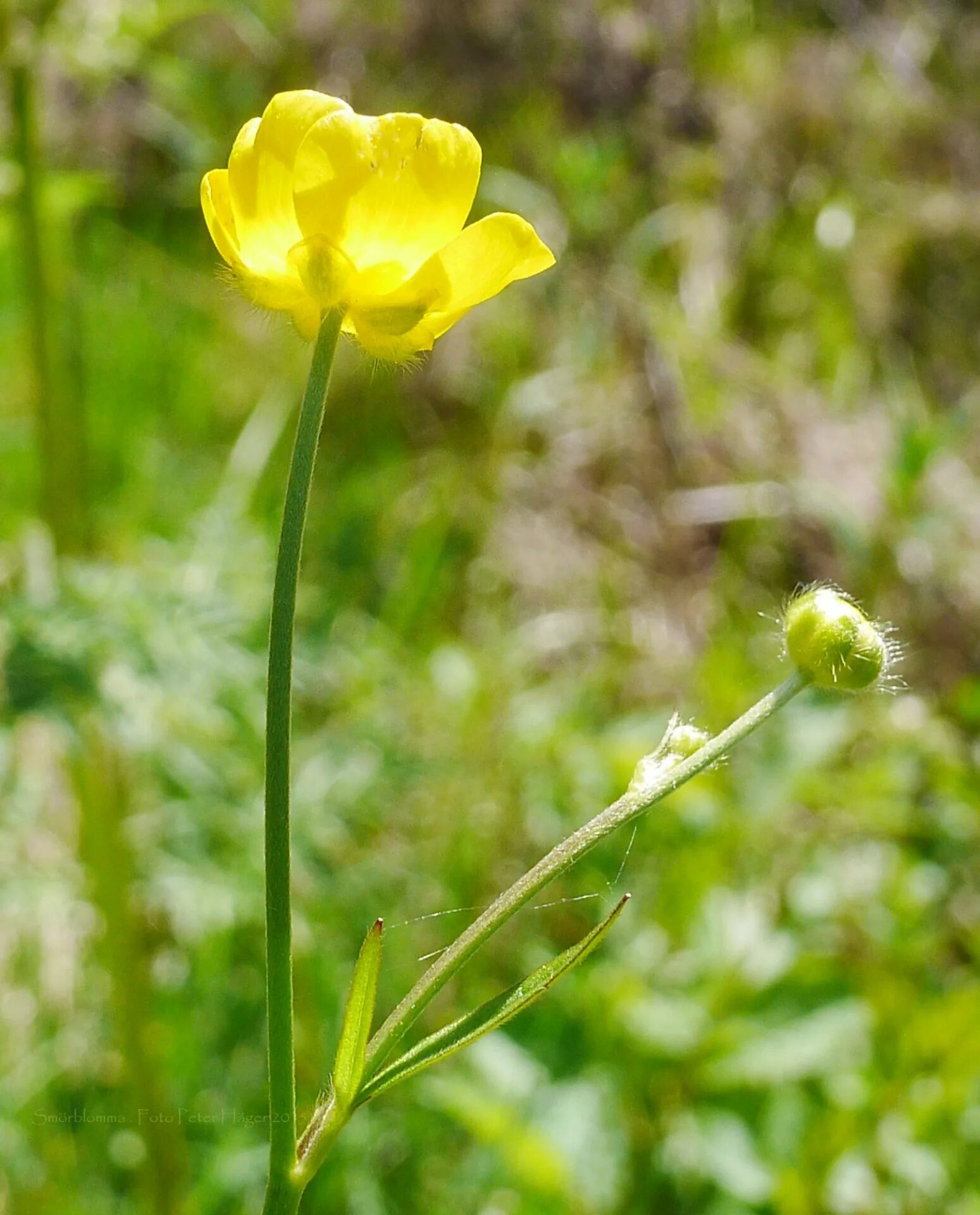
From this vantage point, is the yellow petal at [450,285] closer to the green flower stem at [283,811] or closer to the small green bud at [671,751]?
the green flower stem at [283,811]

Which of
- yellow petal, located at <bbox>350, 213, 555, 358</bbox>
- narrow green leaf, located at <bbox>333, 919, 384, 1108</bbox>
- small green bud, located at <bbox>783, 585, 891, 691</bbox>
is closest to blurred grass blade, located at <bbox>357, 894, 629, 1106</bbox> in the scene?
narrow green leaf, located at <bbox>333, 919, 384, 1108</bbox>

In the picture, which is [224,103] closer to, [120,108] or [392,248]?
→ [120,108]

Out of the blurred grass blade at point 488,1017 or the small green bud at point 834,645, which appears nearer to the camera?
the blurred grass blade at point 488,1017

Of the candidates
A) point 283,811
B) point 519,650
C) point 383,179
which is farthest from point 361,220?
point 519,650

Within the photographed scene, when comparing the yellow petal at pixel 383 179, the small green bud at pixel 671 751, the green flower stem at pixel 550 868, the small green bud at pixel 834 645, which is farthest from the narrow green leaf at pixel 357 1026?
the yellow petal at pixel 383 179

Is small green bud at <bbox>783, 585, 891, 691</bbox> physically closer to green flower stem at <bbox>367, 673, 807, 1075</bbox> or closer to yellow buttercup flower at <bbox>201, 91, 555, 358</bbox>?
green flower stem at <bbox>367, 673, 807, 1075</bbox>

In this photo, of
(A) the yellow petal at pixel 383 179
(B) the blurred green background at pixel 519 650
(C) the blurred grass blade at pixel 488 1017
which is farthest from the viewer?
(B) the blurred green background at pixel 519 650

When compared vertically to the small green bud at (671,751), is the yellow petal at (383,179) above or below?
above
